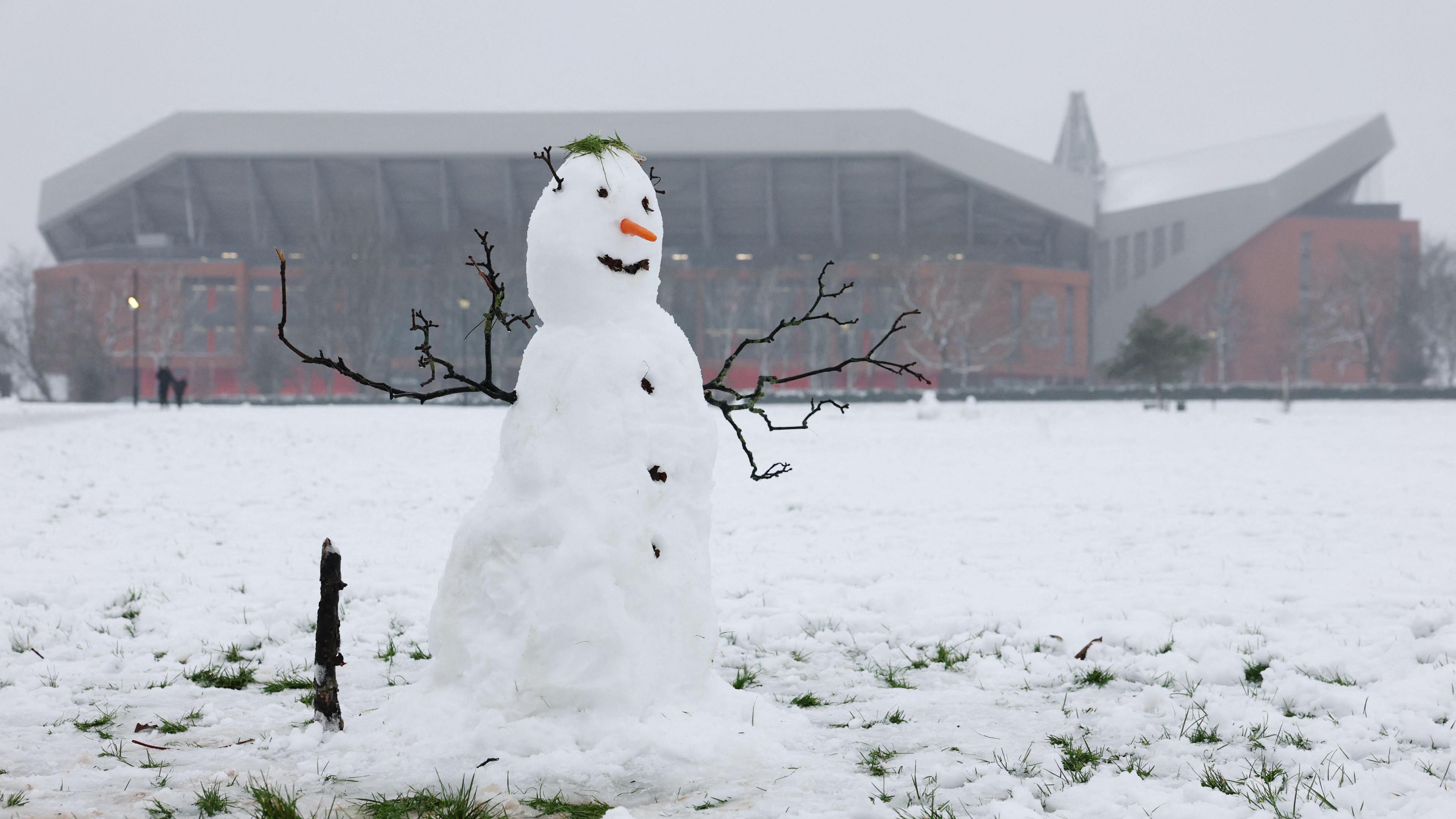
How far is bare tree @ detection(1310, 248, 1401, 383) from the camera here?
55719 millimetres

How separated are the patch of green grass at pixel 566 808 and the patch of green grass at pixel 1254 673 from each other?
3.30 m

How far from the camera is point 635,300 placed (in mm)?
3980

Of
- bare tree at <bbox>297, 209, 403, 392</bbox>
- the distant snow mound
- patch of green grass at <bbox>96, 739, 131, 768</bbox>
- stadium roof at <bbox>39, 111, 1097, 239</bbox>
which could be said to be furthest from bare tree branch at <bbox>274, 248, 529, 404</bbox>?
stadium roof at <bbox>39, 111, 1097, 239</bbox>

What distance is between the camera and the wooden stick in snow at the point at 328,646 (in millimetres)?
3639

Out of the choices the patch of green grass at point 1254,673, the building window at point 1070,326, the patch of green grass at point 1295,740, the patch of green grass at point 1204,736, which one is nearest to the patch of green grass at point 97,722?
the patch of green grass at point 1204,736

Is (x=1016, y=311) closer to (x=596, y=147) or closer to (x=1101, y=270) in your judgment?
(x=1101, y=270)

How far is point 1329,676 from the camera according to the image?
4.57 m

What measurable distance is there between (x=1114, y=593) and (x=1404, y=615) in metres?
1.65

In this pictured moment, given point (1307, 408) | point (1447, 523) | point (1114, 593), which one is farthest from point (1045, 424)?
point (1307, 408)

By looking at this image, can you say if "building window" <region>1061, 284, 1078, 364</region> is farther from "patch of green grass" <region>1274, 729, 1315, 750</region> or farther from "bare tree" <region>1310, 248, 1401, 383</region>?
"patch of green grass" <region>1274, 729, 1315, 750</region>

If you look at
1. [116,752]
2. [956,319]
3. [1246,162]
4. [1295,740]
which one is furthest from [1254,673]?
[1246,162]

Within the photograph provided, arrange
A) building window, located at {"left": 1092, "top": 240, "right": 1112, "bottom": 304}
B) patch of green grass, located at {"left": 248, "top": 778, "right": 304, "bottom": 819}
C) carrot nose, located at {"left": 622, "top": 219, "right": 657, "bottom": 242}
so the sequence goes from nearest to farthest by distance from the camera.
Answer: patch of green grass, located at {"left": 248, "top": 778, "right": 304, "bottom": 819}, carrot nose, located at {"left": 622, "top": 219, "right": 657, "bottom": 242}, building window, located at {"left": 1092, "top": 240, "right": 1112, "bottom": 304}

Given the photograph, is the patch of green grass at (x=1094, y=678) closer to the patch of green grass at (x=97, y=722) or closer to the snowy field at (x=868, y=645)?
the snowy field at (x=868, y=645)

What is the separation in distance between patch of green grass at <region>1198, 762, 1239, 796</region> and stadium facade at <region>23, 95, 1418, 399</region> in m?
48.4
